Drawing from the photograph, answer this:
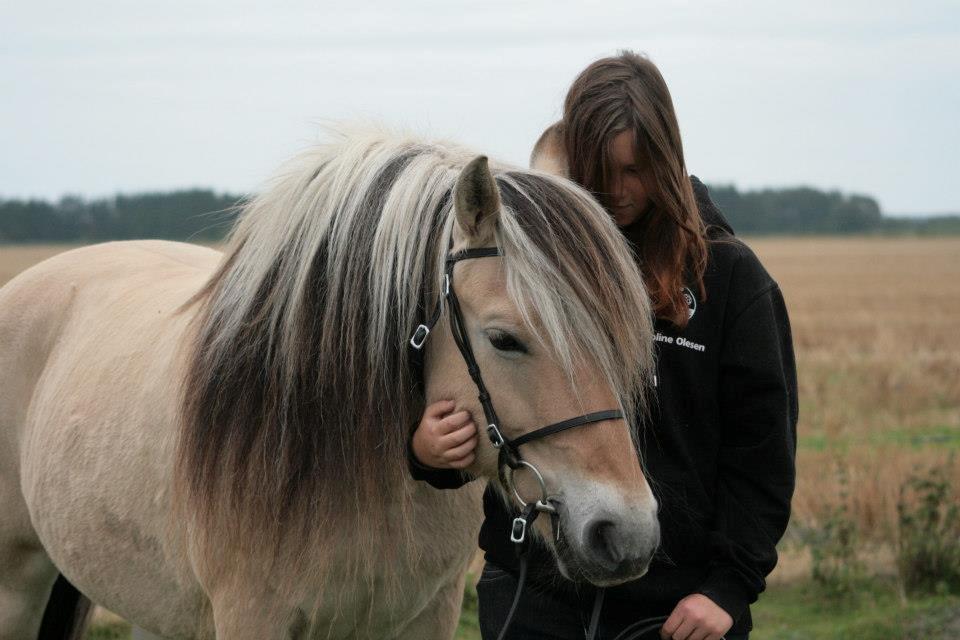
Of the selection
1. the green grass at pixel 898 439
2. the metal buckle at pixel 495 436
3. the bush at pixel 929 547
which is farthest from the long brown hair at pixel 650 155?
the green grass at pixel 898 439

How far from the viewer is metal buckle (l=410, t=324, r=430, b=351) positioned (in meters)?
2.51

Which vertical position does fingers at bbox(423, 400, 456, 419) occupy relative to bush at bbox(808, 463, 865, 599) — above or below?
above

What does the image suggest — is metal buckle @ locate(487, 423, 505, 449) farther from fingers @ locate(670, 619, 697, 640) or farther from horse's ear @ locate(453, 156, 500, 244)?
fingers @ locate(670, 619, 697, 640)

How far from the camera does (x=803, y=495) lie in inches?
295

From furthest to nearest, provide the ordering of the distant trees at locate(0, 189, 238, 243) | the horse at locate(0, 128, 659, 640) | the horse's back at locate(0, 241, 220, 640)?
the distant trees at locate(0, 189, 238, 243) < the horse's back at locate(0, 241, 220, 640) < the horse at locate(0, 128, 659, 640)

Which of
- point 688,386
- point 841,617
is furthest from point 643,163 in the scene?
point 841,617

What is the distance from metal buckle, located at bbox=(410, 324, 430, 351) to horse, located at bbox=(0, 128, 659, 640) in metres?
0.05

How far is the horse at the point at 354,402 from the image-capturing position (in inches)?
92.9

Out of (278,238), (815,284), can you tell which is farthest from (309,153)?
(815,284)

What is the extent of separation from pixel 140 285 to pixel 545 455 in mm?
2431

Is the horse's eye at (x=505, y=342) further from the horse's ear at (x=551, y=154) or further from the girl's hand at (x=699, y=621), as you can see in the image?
the girl's hand at (x=699, y=621)

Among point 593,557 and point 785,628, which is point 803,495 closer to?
point 785,628

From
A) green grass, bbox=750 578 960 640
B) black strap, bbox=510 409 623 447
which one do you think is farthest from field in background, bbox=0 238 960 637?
black strap, bbox=510 409 623 447

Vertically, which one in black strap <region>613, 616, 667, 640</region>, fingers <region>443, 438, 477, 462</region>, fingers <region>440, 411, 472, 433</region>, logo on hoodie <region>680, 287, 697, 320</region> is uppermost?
logo on hoodie <region>680, 287, 697, 320</region>
